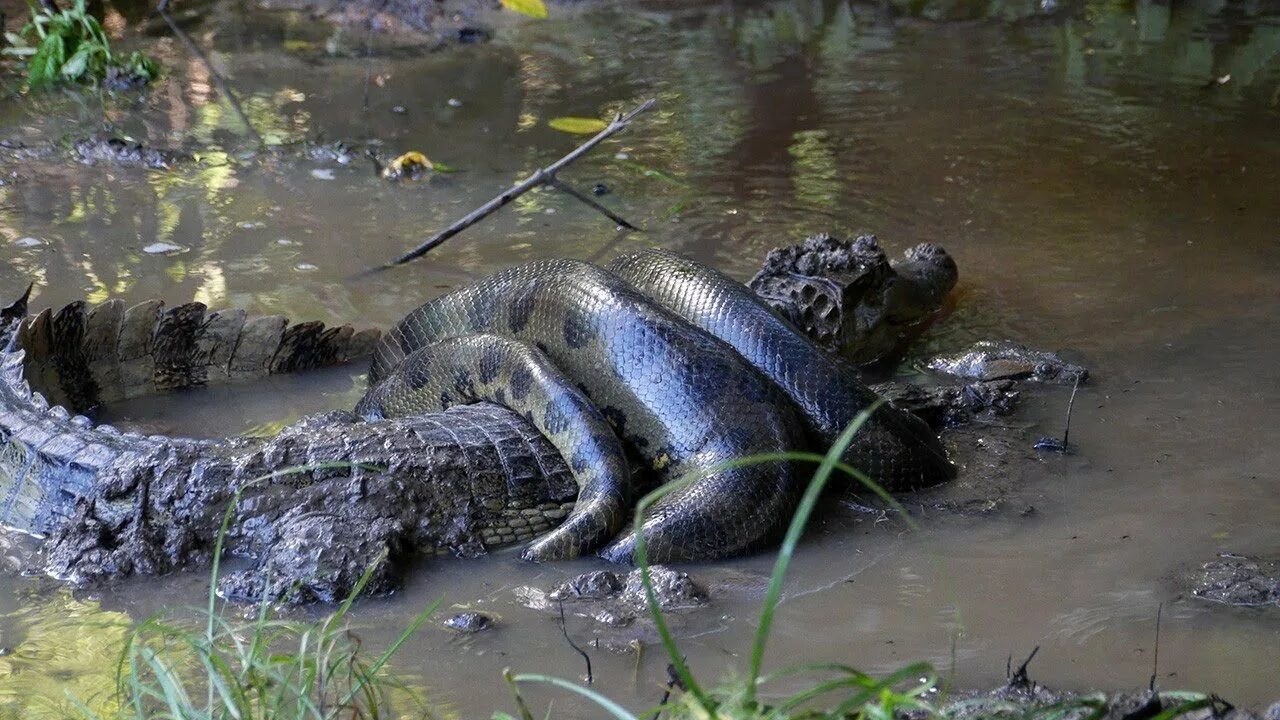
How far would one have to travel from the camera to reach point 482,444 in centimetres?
396

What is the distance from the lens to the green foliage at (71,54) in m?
9.39

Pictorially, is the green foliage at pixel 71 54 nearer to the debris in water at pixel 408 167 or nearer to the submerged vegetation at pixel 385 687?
the debris in water at pixel 408 167

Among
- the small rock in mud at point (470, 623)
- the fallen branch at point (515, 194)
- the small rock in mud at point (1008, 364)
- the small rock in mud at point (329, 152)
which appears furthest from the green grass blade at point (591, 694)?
the small rock in mud at point (329, 152)

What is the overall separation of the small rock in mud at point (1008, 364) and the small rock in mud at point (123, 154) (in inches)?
197

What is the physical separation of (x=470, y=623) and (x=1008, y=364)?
2.86 m

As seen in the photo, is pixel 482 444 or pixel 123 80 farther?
pixel 123 80

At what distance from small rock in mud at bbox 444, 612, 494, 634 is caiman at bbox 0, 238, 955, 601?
0.93ft

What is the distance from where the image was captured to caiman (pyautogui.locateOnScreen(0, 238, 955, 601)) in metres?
3.67

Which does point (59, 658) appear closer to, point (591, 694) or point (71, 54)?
point (591, 694)

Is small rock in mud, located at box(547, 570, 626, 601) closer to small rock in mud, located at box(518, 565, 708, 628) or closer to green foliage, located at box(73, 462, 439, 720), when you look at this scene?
small rock in mud, located at box(518, 565, 708, 628)

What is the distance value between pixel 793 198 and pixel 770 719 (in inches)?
229

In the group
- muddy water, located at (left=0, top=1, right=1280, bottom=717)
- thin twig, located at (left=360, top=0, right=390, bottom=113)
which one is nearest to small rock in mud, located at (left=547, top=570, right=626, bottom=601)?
muddy water, located at (left=0, top=1, right=1280, bottom=717)

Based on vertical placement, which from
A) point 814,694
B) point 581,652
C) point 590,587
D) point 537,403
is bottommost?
point 590,587

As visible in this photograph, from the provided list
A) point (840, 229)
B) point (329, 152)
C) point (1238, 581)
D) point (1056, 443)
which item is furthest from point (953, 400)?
point (329, 152)
